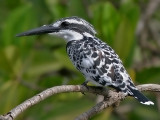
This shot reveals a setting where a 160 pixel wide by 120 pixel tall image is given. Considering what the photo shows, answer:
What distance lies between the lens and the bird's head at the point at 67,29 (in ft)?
18.7

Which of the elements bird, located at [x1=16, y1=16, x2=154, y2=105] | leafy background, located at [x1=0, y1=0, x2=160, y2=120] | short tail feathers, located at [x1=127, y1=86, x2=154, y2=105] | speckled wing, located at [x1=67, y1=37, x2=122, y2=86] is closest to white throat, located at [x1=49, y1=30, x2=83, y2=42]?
bird, located at [x1=16, y1=16, x2=154, y2=105]

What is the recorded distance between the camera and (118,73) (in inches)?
209

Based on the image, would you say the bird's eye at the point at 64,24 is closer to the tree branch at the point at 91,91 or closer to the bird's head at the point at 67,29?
the bird's head at the point at 67,29

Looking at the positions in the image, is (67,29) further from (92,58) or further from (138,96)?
(138,96)

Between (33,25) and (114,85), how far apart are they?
6.32 feet

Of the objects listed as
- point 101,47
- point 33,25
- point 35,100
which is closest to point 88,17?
point 33,25

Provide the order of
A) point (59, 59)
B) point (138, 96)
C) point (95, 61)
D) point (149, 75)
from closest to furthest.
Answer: point (138, 96) < point (95, 61) < point (149, 75) < point (59, 59)

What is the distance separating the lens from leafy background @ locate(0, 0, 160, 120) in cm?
636

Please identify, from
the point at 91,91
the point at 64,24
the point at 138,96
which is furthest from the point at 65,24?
the point at 138,96

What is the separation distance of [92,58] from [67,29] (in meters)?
0.50

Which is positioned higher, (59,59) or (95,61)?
(59,59)

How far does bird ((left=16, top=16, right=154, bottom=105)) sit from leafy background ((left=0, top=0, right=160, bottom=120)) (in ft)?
2.12

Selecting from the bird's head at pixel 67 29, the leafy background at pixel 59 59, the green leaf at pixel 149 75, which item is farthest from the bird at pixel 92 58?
the green leaf at pixel 149 75

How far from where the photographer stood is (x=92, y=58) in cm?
536
